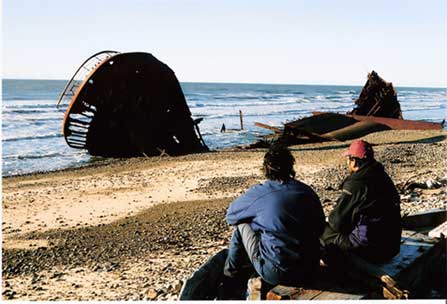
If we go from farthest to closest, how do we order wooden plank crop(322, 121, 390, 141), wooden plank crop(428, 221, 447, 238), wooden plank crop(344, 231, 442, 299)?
1. wooden plank crop(322, 121, 390, 141)
2. wooden plank crop(428, 221, 447, 238)
3. wooden plank crop(344, 231, 442, 299)

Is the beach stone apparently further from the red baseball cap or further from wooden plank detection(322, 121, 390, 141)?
wooden plank detection(322, 121, 390, 141)

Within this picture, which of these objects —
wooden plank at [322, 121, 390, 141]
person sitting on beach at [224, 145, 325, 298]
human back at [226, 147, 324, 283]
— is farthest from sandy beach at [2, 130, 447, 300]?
wooden plank at [322, 121, 390, 141]

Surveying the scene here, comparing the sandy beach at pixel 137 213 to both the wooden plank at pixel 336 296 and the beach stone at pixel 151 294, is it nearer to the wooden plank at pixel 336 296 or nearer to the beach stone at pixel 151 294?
the beach stone at pixel 151 294

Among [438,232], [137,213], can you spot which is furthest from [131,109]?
[438,232]

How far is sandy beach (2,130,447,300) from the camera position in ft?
19.1

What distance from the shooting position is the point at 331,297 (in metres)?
3.84

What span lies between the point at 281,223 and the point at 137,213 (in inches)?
234

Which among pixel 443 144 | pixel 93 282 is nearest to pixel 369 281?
pixel 93 282

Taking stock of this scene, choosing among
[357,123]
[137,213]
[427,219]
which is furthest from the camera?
[357,123]

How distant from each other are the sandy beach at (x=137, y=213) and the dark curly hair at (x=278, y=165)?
1805 mm

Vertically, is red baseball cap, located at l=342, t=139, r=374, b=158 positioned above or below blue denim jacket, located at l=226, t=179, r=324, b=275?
above

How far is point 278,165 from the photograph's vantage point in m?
3.85

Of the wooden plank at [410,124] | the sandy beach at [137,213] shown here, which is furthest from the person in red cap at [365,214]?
the wooden plank at [410,124]

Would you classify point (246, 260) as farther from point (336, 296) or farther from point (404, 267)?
point (404, 267)
